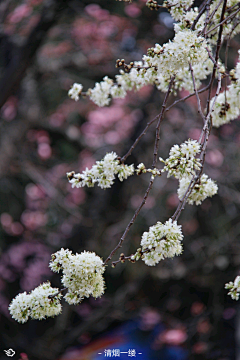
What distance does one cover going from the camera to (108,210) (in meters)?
3.17

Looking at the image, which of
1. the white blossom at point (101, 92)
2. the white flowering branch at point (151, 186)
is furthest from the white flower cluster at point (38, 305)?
the white blossom at point (101, 92)

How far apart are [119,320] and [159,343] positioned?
0.50m

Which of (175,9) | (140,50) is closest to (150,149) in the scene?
(140,50)

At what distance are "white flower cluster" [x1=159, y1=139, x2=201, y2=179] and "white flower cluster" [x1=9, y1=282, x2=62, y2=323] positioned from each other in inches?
18.5

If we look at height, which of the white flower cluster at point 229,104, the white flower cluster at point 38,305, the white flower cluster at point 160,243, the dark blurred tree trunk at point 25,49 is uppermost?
the dark blurred tree trunk at point 25,49

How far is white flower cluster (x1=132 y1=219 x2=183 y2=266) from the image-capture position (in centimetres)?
88

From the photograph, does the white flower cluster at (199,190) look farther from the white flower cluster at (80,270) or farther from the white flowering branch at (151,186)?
the white flower cluster at (80,270)

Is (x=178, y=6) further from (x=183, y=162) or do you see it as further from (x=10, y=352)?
(x=10, y=352)

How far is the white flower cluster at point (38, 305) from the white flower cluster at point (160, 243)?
0.27 m

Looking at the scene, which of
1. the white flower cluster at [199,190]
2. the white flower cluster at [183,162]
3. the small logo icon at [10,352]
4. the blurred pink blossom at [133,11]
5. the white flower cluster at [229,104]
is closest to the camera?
the white flower cluster at [183,162]

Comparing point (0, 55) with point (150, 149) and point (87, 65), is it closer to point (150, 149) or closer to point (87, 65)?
point (87, 65)

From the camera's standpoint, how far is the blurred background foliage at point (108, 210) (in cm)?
311

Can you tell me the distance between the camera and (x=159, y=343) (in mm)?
3400

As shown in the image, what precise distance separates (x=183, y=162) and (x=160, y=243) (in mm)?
222
